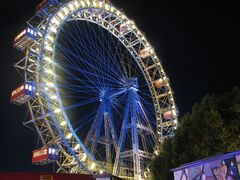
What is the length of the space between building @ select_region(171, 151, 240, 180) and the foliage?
3.80 metres

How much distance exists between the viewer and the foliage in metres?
15.5

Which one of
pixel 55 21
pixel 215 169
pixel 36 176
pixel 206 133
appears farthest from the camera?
pixel 55 21

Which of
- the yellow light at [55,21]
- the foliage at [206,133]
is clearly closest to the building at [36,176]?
the foliage at [206,133]

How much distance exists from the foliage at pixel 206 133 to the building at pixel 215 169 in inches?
150

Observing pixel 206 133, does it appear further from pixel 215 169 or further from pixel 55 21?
pixel 55 21

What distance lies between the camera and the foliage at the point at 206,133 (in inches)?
609

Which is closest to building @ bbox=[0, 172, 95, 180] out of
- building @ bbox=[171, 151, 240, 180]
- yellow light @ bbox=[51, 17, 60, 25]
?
building @ bbox=[171, 151, 240, 180]

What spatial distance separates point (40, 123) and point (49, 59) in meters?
4.53

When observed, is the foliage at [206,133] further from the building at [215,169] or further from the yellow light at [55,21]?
the yellow light at [55,21]

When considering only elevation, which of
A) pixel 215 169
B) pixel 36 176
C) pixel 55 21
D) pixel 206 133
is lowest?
pixel 215 169

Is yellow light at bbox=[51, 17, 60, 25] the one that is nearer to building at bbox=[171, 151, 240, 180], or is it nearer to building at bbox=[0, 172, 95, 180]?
building at bbox=[0, 172, 95, 180]

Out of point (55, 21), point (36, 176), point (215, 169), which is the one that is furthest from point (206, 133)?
point (55, 21)

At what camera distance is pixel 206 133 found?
624 inches

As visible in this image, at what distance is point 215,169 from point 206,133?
500 cm
